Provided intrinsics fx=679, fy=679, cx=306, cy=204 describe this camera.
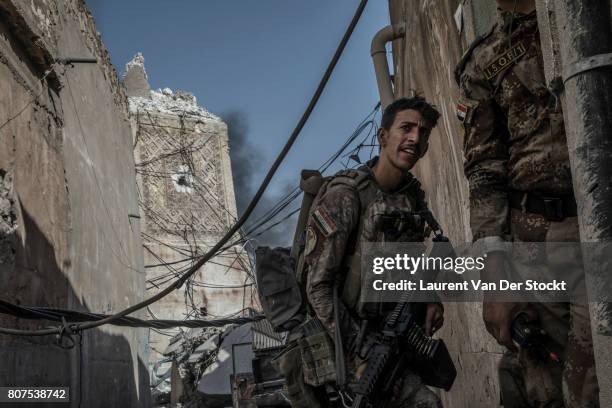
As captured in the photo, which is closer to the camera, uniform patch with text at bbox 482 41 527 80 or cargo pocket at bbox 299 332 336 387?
uniform patch with text at bbox 482 41 527 80

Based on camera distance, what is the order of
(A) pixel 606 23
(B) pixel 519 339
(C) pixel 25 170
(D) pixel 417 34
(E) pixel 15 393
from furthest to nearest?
1. (D) pixel 417 34
2. (C) pixel 25 170
3. (E) pixel 15 393
4. (B) pixel 519 339
5. (A) pixel 606 23

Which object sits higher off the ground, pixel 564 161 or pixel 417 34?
pixel 417 34

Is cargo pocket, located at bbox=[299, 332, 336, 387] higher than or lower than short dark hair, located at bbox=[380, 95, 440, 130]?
lower

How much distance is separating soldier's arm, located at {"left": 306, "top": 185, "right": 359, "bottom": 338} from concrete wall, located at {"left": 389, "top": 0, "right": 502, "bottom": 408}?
5.40 feet

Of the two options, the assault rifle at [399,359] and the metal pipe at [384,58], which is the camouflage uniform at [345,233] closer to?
the assault rifle at [399,359]

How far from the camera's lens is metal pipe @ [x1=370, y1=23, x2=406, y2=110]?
7.97 metres

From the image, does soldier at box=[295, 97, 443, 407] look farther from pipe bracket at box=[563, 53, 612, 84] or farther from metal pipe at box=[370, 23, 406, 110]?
metal pipe at box=[370, 23, 406, 110]

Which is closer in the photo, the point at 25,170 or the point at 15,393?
the point at 15,393

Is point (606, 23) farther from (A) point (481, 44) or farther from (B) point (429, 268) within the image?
(B) point (429, 268)

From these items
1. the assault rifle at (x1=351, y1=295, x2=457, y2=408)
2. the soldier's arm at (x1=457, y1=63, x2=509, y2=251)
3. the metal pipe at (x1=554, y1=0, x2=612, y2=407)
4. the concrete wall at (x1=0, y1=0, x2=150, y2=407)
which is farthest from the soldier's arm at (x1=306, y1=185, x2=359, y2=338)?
the concrete wall at (x1=0, y1=0, x2=150, y2=407)

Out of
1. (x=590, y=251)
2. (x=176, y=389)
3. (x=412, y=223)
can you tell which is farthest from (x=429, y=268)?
(x=176, y=389)

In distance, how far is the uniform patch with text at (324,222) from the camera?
128 inches

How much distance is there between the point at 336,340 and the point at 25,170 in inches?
169

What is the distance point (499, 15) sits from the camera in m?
2.72
